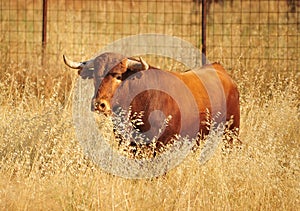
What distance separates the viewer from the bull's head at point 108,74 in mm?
6473

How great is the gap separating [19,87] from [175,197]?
4704 millimetres

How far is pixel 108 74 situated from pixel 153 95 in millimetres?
508

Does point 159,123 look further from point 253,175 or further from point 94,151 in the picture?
point 253,175

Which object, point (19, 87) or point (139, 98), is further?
point (19, 87)

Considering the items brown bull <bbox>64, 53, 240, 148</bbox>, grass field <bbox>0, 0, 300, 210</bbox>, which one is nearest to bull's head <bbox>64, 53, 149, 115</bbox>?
brown bull <bbox>64, 53, 240, 148</bbox>

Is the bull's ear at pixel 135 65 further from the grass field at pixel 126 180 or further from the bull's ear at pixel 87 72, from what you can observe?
the grass field at pixel 126 180

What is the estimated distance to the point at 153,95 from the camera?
6918 mm

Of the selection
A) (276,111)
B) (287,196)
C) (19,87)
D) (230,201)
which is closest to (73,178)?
(230,201)

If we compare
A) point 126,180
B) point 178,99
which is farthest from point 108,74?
point 126,180

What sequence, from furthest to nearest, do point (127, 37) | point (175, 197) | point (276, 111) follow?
1. point (127, 37)
2. point (276, 111)
3. point (175, 197)

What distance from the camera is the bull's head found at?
21.2 ft

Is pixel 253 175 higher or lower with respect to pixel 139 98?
lower

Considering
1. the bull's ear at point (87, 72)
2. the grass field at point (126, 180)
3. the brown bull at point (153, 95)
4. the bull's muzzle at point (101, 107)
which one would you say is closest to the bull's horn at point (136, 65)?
the brown bull at point (153, 95)

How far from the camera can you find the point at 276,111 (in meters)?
7.88
